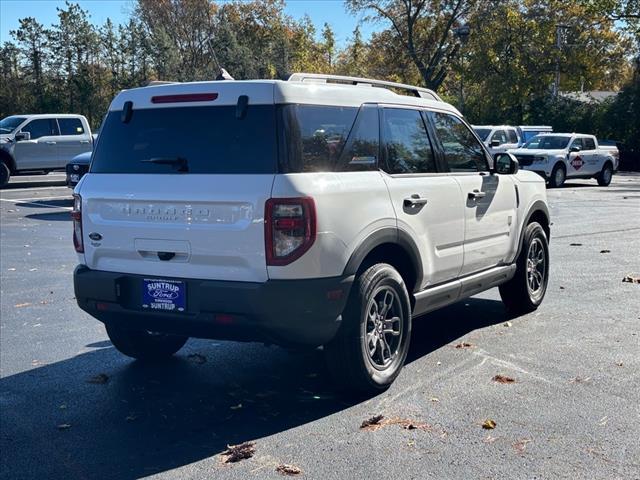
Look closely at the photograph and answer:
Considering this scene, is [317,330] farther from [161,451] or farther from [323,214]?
[161,451]

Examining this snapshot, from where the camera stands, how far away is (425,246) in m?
5.85

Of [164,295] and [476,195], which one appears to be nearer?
[164,295]

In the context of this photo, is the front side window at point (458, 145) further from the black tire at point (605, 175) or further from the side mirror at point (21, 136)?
the black tire at point (605, 175)

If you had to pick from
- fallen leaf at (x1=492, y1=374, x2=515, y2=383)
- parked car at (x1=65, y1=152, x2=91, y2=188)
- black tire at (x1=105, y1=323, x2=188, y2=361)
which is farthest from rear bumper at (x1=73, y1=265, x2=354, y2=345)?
parked car at (x1=65, y1=152, x2=91, y2=188)

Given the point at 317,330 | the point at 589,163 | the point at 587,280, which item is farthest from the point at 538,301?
the point at 589,163

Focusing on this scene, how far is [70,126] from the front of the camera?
24.8 meters

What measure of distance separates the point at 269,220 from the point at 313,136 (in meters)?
0.71

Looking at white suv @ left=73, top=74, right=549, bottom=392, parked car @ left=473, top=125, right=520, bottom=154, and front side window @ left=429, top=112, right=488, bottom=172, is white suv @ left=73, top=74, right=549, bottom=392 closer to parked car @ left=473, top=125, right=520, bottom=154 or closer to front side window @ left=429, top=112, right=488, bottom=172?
front side window @ left=429, top=112, right=488, bottom=172

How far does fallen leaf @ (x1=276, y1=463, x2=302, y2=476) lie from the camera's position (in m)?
4.18

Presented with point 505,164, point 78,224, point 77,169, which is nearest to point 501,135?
point 77,169

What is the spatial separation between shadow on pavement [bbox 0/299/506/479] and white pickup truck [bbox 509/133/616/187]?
19.2 meters

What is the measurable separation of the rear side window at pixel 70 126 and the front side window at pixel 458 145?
2001 centimetres

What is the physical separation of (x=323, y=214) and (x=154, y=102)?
1481 mm

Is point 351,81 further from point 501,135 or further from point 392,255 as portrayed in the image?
point 501,135
